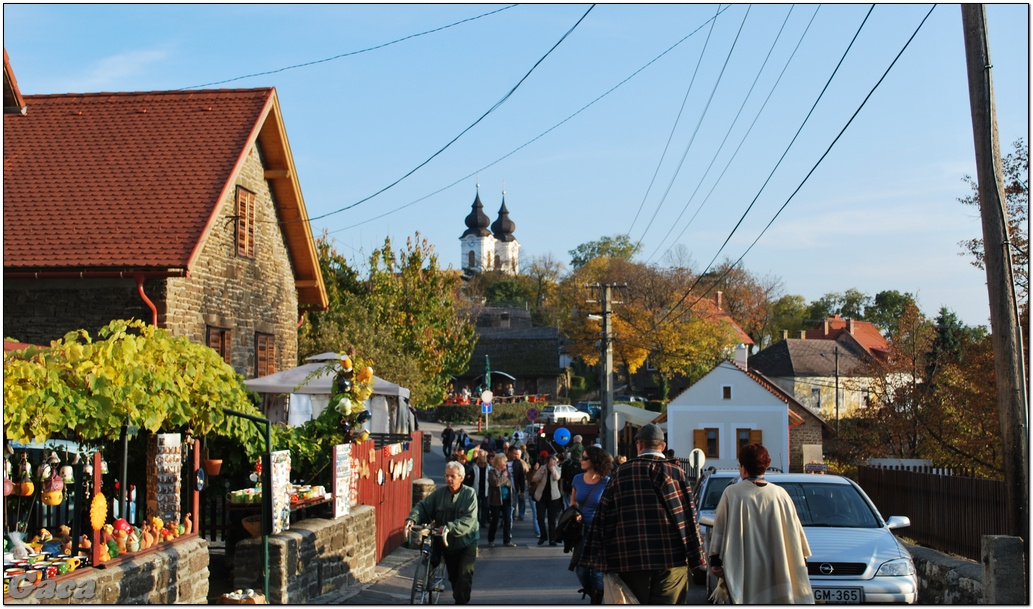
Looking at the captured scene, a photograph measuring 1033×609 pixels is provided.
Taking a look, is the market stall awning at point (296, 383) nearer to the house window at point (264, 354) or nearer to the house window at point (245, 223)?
the house window at point (245, 223)

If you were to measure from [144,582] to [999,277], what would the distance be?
7.49 m

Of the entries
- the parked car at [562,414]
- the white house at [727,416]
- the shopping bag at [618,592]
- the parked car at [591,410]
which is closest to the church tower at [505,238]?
the parked car at [591,410]

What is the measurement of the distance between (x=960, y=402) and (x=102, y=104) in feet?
64.9

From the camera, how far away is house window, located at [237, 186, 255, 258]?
20734 mm

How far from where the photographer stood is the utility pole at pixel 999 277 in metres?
9.70

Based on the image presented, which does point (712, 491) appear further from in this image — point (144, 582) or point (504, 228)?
point (504, 228)

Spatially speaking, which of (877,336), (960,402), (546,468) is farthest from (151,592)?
(877,336)

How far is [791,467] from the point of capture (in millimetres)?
53344

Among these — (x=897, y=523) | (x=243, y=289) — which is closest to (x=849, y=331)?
(x=243, y=289)

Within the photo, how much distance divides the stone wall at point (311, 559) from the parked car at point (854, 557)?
4044mm

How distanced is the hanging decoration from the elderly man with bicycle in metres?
4.10

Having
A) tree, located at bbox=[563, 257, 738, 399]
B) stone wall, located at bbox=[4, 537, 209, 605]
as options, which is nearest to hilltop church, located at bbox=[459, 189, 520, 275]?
tree, located at bbox=[563, 257, 738, 399]

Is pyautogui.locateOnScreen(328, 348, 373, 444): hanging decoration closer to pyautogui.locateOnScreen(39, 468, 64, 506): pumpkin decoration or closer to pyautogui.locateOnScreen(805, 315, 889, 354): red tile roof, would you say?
pyautogui.locateOnScreen(39, 468, 64, 506): pumpkin decoration

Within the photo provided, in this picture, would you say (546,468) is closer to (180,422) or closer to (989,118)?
(180,422)
